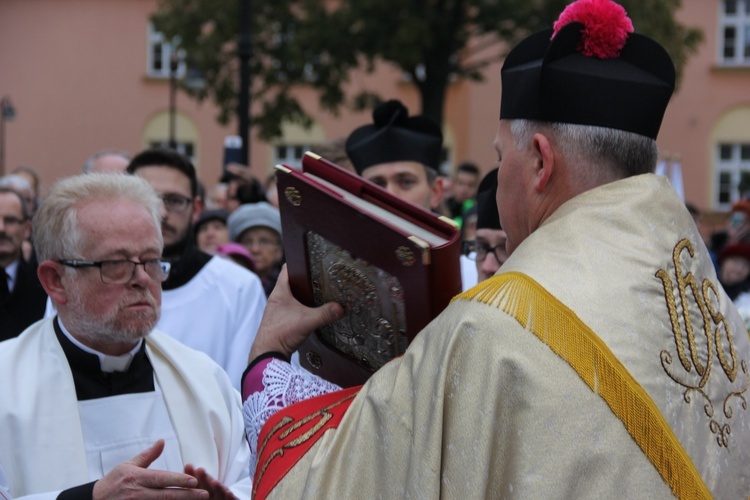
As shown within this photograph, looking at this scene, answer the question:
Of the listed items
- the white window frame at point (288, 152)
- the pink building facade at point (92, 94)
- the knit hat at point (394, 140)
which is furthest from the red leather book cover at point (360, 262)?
the white window frame at point (288, 152)

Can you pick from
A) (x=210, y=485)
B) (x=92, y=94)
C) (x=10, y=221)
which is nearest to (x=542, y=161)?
(x=210, y=485)

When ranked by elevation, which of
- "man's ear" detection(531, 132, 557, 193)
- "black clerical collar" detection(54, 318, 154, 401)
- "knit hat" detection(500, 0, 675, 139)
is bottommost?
"black clerical collar" detection(54, 318, 154, 401)

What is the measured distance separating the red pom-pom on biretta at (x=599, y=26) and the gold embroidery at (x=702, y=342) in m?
Answer: 0.48

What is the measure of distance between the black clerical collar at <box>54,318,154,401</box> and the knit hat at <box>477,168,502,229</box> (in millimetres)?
1597

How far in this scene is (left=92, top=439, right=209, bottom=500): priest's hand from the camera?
2902mm

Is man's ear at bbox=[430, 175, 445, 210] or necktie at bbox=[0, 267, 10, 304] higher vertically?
man's ear at bbox=[430, 175, 445, 210]

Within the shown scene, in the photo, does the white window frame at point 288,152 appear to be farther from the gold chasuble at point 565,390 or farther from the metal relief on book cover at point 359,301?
the gold chasuble at point 565,390

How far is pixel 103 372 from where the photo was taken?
3486 millimetres

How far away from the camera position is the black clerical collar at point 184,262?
5.21 m

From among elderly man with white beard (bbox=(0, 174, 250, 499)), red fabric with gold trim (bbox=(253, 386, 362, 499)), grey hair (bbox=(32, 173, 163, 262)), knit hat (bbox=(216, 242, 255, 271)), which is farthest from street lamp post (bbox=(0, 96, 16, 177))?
red fabric with gold trim (bbox=(253, 386, 362, 499))

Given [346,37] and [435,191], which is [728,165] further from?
[435,191]

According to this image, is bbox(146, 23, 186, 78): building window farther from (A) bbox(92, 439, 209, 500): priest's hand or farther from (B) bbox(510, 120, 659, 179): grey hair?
(B) bbox(510, 120, 659, 179): grey hair

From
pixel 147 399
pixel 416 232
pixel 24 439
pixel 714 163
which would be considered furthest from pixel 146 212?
pixel 714 163

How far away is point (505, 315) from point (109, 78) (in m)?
30.3
